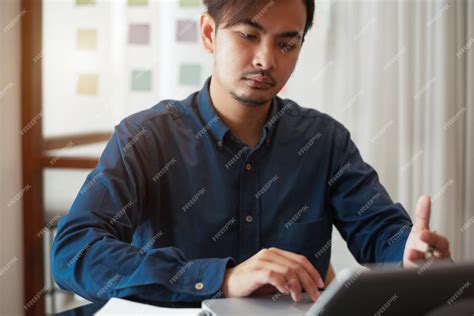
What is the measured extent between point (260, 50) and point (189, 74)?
135 cm

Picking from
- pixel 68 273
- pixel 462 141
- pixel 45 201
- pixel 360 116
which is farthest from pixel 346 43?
pixel 68 273

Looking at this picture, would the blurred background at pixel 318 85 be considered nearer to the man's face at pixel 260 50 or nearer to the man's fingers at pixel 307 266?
the man's face at pixel 260 50

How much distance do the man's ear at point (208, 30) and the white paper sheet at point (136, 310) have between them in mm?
761

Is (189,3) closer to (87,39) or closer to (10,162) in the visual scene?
(87,39)

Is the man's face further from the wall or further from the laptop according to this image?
the wall

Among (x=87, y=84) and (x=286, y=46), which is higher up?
(x=286, y=46)

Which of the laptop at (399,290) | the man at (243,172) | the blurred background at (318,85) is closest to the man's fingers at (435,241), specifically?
the man at (243,172)

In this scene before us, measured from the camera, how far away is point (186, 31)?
9.06ft

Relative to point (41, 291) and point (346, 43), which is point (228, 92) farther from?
point (41, 291)

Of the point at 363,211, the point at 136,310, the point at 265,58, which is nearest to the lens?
the point at 136,310

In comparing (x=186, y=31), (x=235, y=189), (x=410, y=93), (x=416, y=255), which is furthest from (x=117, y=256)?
(x=410, y=93)

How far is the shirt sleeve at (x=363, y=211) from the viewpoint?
1.44 meters

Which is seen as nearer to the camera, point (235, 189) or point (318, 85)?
point (235, 189)

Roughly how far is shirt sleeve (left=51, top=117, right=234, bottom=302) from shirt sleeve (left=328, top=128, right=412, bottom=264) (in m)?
0.47
